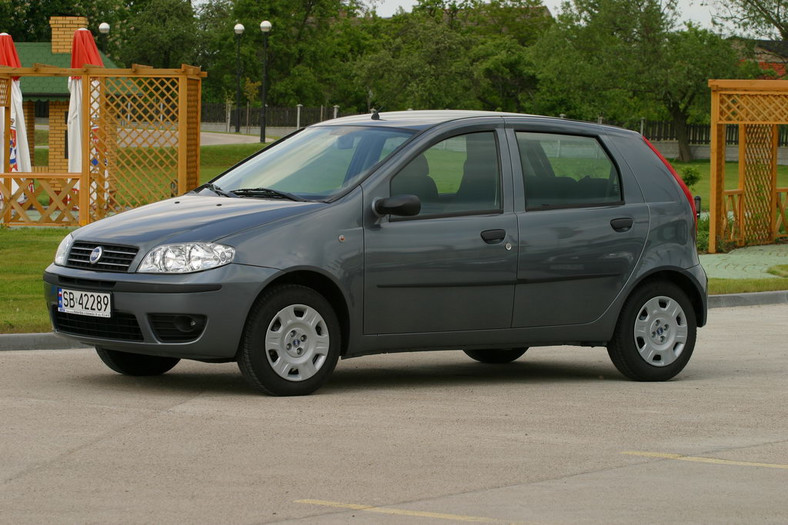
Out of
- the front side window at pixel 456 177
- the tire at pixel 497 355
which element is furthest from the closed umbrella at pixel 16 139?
the front side window at pixel 456 177

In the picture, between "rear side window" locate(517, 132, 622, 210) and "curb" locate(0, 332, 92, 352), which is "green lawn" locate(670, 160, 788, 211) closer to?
"rear side window" locate(517, 132, 622, 210)

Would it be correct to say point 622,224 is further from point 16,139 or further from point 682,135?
point 682,135

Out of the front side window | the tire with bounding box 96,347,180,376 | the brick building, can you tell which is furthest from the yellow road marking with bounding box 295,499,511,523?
the brick building

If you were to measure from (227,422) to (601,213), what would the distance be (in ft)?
10.8

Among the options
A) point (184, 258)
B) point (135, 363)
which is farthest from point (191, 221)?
point (135, 363)

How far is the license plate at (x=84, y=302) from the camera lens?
865 cm

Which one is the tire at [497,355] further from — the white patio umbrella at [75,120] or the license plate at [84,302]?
the white patio umbrella at [75,120]

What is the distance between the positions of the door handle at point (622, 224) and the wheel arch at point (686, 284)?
37cm

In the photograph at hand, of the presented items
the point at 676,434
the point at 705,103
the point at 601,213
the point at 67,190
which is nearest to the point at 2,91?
the point at 67,190

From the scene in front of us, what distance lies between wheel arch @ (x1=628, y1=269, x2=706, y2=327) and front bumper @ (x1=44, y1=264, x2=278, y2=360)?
2.93 metres

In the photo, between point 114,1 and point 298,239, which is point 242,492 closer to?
point 298,239

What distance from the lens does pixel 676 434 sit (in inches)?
313

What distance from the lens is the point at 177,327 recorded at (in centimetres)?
852

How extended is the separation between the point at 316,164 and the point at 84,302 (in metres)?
1.78
